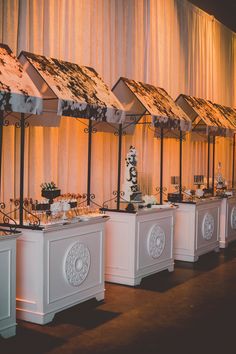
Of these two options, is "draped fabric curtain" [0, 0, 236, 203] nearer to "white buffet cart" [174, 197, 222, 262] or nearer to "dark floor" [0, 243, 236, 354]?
"white buffet cart" [174, 197, 222, 262]

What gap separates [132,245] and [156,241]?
Result: 0.53 meters

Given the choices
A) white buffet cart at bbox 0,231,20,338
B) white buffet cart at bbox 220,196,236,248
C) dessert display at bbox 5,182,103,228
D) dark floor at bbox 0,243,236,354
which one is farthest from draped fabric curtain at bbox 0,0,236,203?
dark floor at bbox 0,243,236,354

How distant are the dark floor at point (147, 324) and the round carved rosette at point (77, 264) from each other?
352 millimetres

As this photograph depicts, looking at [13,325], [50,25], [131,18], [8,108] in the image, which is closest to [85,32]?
[50,25]

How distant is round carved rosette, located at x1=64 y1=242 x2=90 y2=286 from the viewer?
4957 millimetres

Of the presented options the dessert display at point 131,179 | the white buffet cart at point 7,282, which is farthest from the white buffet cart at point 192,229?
the white buffet cart at point 7,282

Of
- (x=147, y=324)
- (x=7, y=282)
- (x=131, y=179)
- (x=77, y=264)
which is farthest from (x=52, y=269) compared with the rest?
(x=131, y=179)

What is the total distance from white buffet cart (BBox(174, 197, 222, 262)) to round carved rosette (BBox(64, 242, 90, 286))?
2736mm

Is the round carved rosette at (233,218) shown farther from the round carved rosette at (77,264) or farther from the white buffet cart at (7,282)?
the white buffet cart at (7,282)

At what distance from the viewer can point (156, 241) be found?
6.55 m

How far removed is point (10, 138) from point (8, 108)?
139 cm

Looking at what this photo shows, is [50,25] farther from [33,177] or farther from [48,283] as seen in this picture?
[48,283]

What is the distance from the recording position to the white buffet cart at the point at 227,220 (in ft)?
28.8

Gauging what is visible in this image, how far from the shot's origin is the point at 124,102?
23.2 feet
